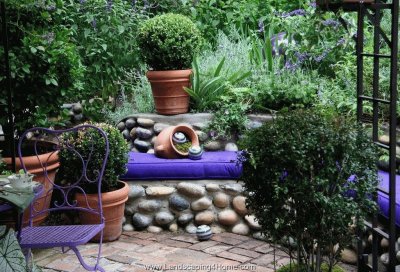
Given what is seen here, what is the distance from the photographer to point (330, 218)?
Result: 2.97m

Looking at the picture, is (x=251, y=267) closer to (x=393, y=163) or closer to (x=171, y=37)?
(x=393, y=163)

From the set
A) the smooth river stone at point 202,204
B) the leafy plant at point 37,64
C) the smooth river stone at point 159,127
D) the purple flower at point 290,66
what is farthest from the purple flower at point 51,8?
the purple flower at point 290,66

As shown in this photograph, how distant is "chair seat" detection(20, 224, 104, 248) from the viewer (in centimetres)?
361

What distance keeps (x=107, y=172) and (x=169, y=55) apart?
1451 millimetres

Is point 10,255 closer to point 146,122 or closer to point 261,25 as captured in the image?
point 146,122

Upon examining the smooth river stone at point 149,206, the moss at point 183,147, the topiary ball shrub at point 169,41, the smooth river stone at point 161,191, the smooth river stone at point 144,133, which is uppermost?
the topiary ball shrub at point 169,41

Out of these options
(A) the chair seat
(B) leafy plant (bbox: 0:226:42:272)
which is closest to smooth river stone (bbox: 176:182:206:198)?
(A) the chair seat

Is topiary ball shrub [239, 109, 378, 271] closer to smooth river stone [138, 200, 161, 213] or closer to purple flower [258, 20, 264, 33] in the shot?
smooth river stone [138, 200, 161, 213]

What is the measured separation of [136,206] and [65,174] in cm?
64

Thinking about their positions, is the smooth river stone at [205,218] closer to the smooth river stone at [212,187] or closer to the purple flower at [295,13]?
the smooth river stone at [212,187]

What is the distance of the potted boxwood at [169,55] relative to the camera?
566 centimetres

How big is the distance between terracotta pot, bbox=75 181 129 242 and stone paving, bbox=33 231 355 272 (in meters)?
0.08

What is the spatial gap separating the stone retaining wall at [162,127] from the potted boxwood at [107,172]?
0.89 meters

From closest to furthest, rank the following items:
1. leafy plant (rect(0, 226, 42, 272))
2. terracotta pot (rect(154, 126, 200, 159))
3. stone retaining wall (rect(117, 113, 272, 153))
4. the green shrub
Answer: leafy plant (rect(0, 226, 42, 272)), the green shrub, terracotta pot (rect(154, 126, 200, 159)), stone retaining wall (rect(117, 113, 272, 153))
